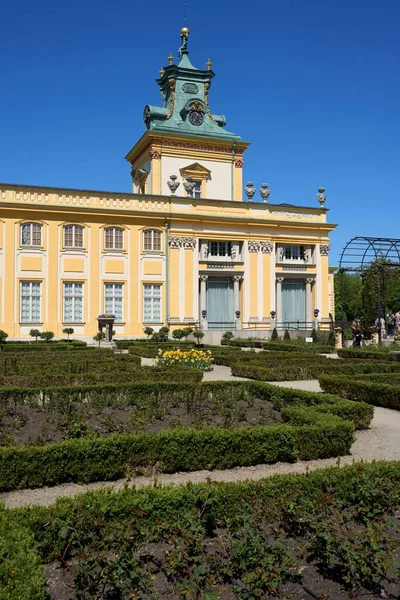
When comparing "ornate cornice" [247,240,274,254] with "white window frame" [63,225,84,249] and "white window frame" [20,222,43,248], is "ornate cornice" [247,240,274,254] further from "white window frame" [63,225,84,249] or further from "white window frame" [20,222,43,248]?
"white window frame" [20,222,43,248]

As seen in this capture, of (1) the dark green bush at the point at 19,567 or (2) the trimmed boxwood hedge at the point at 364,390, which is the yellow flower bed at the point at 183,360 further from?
(1) the dark green bush at the point at 19,567

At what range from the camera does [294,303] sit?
35.8m

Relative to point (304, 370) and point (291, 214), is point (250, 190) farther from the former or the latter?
point (304, 370)

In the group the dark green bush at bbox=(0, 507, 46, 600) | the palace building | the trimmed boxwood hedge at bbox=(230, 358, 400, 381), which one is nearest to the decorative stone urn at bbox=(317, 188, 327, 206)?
the palace building

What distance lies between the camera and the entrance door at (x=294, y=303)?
3544 centimetres

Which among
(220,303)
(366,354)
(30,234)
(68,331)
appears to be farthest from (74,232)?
(366,354)

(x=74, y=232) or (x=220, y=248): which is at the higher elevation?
(x=74, y=232)

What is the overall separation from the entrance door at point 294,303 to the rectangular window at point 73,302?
12.8 metres

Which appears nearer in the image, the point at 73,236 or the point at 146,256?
the point at 73,236

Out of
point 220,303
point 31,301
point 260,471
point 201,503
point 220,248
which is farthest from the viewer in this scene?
point 220,248

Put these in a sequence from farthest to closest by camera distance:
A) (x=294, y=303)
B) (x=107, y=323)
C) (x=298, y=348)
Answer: (x=294, y=303)
(x=107, y=323)
(x=298, y=348)

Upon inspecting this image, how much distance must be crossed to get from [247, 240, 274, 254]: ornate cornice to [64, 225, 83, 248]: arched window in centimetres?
1024

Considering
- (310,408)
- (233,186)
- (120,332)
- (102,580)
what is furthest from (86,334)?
(102,580)

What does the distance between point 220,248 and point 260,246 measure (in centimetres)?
249
